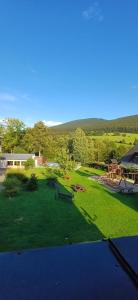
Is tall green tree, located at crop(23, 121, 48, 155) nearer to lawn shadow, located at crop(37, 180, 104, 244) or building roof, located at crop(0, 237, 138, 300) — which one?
lawn shadow, located at crop(37, 180, 104, 244)

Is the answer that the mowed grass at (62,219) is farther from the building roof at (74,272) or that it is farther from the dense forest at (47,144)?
the dense forest at (47,144)

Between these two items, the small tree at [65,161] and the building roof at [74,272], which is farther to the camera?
the small tree at [65,161]

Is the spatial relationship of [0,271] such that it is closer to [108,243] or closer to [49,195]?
[108,243]

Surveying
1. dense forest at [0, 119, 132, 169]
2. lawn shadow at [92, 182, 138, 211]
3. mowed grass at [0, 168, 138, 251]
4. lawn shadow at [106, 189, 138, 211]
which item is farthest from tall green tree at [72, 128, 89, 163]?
mowed grass at [0, 168, 138, 251]

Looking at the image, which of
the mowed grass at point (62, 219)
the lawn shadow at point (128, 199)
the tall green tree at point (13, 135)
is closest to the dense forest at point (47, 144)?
the tall green tree at point (13, 135)

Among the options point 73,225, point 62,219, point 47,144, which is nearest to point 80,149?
point 47,144

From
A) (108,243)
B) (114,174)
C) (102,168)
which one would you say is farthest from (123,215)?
(102,168)

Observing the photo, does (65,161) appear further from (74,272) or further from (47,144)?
(47,144)
